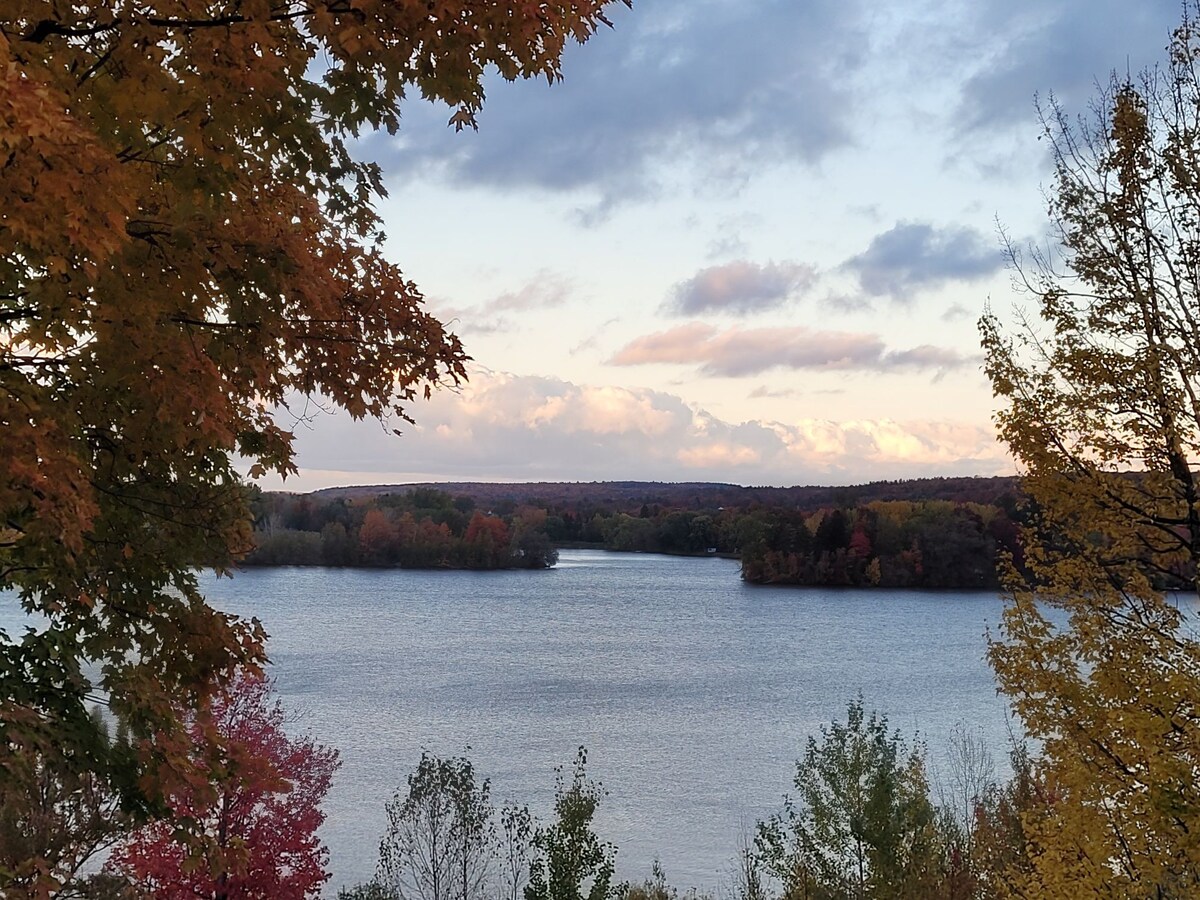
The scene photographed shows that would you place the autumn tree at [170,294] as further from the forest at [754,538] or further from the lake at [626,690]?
the forest at [754,538]

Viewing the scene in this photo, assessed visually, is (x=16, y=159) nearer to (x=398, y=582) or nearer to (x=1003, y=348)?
(x=1003, y=348)

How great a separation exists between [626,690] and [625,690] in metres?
0.04

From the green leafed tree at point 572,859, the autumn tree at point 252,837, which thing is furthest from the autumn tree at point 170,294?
the green leafed tree at point 572,859

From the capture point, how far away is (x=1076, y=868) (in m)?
8.03

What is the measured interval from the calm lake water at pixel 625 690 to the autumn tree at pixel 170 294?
654 inches

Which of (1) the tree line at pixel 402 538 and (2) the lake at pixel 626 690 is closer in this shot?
(2) the lake at pixel 626 690

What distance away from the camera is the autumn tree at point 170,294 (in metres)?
3.27

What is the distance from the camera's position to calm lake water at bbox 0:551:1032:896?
27.3 meters

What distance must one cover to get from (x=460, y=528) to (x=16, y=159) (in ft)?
354

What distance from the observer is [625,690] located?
141 ft

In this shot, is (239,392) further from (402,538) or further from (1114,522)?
(402,538)

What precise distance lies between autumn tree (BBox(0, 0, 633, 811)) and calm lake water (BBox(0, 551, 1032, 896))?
16.6 m

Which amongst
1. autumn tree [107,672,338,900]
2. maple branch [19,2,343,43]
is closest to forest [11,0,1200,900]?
maple branch [19,2,343,43]

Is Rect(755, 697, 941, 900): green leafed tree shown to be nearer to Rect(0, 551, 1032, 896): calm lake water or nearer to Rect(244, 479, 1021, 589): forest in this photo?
Rect(0, 551, 1032, 896): calm lake water
